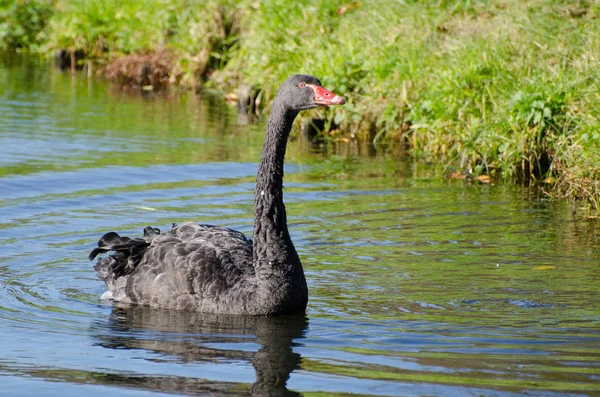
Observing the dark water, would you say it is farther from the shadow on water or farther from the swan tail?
the swan tail

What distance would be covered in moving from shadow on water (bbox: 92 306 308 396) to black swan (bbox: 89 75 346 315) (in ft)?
0.35

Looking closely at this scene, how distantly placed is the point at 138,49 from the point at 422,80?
1044cm

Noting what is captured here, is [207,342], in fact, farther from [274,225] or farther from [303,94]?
[303,94]

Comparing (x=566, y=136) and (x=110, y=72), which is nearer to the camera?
(x=566, y=136)

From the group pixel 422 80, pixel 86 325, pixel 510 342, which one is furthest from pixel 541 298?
pixel 422 80

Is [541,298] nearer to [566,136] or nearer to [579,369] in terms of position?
[579,369]

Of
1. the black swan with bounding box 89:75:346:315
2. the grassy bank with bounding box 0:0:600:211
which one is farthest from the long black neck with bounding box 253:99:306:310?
the grassy bank with bounding box 0:0:600:211

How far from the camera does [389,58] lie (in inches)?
595

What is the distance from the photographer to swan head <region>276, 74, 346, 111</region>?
7020 millimetres

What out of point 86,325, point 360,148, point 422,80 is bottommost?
point 86,325

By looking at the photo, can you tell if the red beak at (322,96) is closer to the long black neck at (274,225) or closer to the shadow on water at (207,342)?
the long black neck at (274,225)

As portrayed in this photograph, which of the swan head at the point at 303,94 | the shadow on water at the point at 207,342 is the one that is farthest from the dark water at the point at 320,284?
the swan head at the point at 303,94

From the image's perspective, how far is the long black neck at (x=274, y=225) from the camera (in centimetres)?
712

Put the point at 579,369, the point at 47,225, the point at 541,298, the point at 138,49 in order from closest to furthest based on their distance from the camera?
the point at 579,369
the point at 541,298
the point at 47,225
the point at 138,49
